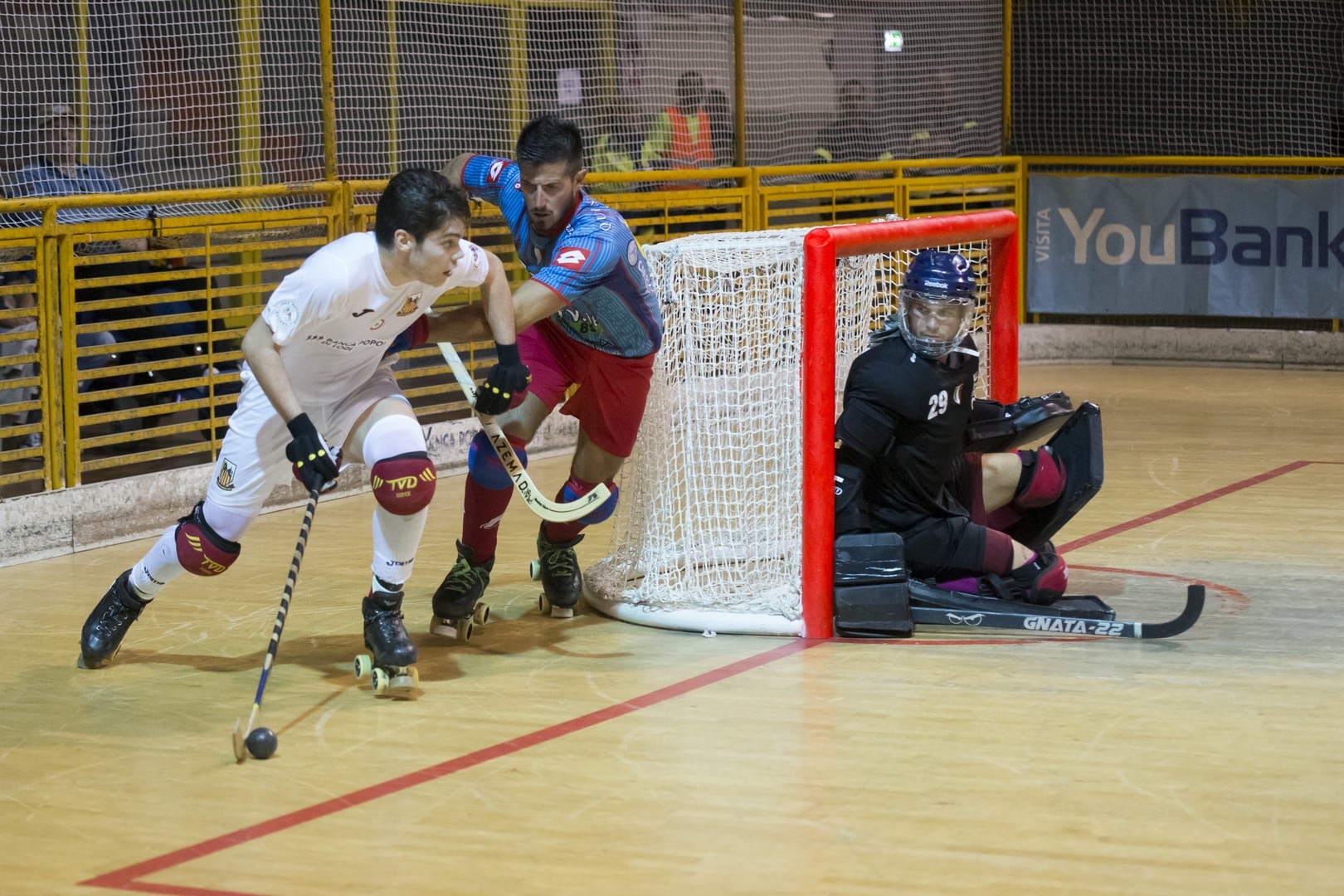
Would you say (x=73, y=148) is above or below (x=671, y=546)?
above

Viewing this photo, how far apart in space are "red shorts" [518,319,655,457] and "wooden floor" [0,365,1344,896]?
2.06ft

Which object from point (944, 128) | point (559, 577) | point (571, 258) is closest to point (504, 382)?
point (571, 258)

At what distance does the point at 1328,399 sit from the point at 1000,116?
3642 mm

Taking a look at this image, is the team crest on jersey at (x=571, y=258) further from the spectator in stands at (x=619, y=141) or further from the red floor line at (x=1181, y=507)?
the spectator in stands at (x=619, y=141)

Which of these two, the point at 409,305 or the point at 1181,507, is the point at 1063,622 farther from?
the point at 1181,507

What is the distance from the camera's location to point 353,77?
9211 mm

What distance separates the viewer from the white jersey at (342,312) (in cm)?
473

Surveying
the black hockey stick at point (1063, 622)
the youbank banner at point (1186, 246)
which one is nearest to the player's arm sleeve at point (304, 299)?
the black hockey stick at point (1063, 622)

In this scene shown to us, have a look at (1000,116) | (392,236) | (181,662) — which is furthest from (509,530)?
(1000,116)

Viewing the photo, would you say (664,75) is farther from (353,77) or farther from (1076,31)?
(1076,31)

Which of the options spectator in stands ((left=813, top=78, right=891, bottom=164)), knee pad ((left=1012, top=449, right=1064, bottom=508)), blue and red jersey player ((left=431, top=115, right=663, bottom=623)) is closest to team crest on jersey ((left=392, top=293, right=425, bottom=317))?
blue and red jersey player ((left=431, top=115, right=663, bottom=623))

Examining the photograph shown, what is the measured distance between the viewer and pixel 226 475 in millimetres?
5078

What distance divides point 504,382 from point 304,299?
0.62 metres

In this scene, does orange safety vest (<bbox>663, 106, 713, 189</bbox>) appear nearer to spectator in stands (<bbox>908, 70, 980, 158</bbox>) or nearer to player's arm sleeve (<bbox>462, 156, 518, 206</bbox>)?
spectator in stands (<bbox>908, 70, 980, 158</bbox>)
